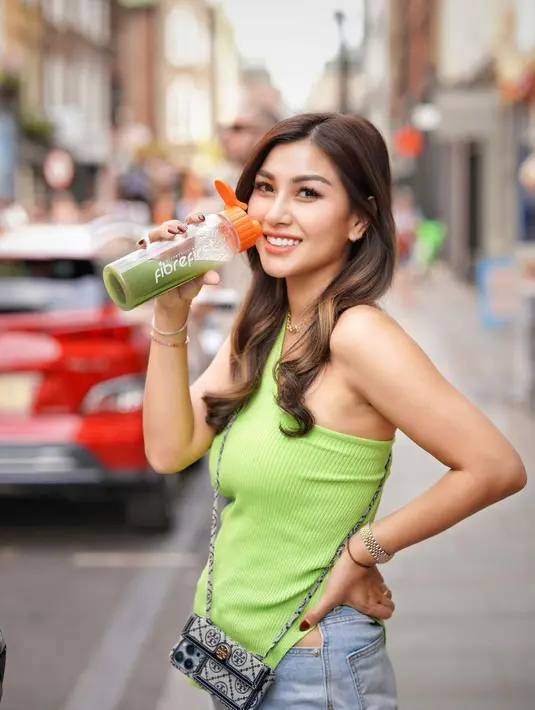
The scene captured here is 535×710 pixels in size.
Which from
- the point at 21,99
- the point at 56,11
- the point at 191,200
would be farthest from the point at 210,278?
the point at 56,11

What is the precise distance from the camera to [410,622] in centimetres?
485

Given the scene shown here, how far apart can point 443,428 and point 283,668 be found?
0.54 metres

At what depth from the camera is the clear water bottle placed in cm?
196

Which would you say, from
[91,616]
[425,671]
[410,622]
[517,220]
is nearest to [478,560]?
[410,622]

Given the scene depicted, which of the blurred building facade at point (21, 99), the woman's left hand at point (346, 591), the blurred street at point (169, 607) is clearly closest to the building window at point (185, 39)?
the blurred building facade at point (21, 99)

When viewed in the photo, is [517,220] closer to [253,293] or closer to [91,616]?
[91,616]

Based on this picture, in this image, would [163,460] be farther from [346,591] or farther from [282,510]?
[346,591]

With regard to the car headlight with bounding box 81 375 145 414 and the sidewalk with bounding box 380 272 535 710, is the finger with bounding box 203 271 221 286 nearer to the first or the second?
the sidewalk with bounding box 380 272 535 710

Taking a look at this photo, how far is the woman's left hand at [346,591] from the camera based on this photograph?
2068mm

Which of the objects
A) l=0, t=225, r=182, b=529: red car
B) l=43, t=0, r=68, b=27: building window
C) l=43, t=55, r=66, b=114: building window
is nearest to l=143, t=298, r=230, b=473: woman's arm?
l=0, t=225, r=182, b=529: red car

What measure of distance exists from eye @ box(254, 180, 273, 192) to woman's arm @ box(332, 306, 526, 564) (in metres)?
0.32

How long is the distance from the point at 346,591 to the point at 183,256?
0.67 metres

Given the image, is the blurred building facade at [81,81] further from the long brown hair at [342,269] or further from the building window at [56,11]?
the long brown hair at [342,269]

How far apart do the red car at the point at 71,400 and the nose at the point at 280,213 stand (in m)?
3.79
